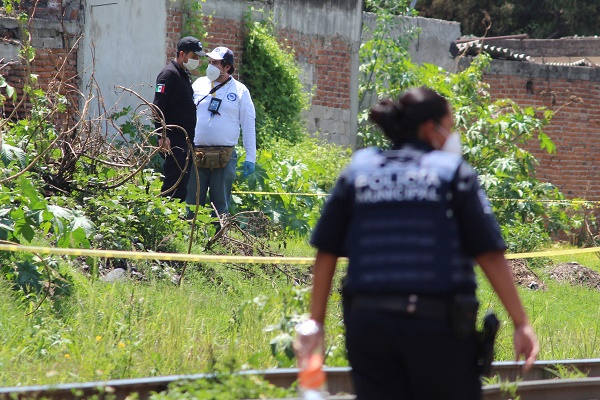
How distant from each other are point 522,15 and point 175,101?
73.4 feet

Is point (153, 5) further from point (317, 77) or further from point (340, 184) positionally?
point (340, 184)

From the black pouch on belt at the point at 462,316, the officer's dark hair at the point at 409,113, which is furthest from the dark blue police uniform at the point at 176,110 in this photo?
the black pouch on belt at the point at 462,316

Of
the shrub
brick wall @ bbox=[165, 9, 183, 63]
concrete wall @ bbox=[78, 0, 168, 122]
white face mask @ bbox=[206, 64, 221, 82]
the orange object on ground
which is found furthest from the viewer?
brick wall @ bbox=[165, 9, 183, 63]

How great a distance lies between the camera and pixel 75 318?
22.7ft

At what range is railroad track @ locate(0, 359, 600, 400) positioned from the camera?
4551 millimetres

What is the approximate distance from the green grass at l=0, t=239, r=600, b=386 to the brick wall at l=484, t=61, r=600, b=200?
9.64m

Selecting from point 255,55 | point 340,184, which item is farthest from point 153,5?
point 340,184

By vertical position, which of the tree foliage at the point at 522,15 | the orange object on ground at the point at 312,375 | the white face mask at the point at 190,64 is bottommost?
the orange object on ground at the point at 312,375

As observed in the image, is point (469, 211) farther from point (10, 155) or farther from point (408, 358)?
point (10, 155)

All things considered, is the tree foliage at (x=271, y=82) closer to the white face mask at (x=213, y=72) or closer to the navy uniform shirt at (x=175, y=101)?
the white face mask at (x=213, y=72)

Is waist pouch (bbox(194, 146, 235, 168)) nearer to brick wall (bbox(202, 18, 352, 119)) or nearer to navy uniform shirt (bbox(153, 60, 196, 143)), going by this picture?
navy uniform shirt (bbox(153, 60, 196, 143))

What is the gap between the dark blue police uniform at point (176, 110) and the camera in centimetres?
977

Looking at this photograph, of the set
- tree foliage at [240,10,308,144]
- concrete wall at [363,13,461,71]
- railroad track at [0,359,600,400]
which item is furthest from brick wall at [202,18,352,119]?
railroad track at [0,359,600,400]

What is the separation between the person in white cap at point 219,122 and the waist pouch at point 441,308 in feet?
22.0
